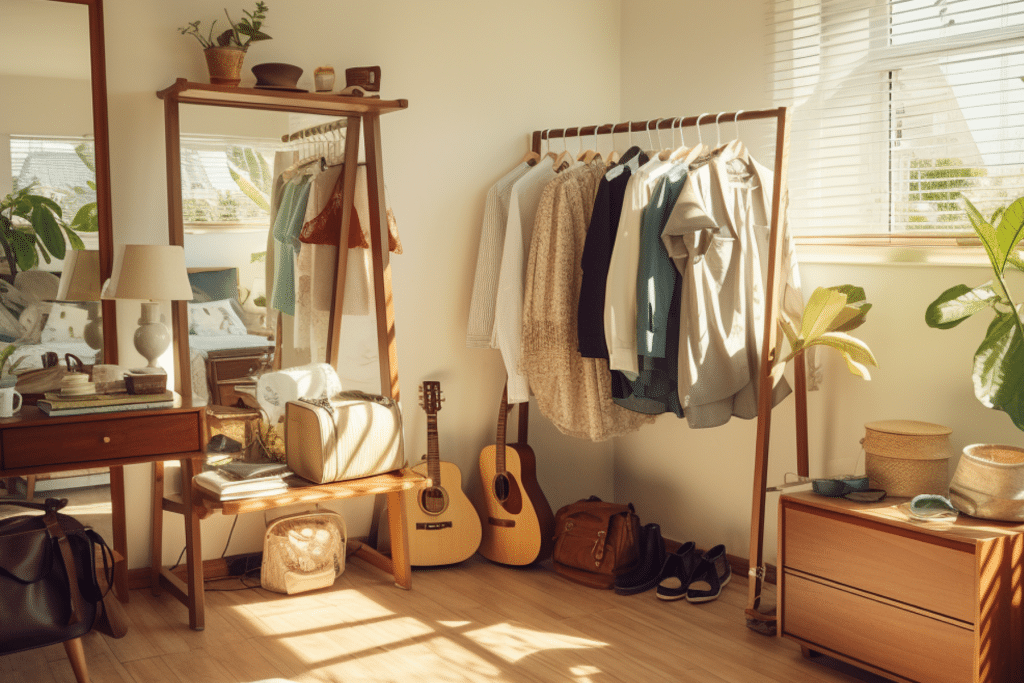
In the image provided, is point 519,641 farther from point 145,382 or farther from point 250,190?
point 250,190

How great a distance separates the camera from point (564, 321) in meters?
3.35

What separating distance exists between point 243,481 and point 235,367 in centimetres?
51

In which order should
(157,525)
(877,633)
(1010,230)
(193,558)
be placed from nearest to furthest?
(1010,230) < (877,633) < (193,558) < (157,525)

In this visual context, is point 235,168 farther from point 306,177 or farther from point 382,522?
point 382,522

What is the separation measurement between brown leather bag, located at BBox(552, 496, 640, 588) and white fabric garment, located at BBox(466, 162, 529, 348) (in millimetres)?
770

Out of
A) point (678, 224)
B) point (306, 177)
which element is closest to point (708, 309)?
point (678, 224)

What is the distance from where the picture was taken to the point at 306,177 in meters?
3.34

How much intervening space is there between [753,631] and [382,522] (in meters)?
1.48

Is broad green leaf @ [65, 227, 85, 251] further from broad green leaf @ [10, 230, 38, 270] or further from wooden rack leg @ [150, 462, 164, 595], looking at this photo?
wooden rack leg @ [150, 462, 164, 595]

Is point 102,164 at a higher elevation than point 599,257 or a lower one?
higher

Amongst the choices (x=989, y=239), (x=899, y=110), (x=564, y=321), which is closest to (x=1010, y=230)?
(x=989, y=239)

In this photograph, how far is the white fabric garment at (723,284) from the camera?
116 inches

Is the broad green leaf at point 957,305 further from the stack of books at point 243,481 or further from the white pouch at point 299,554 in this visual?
the white pouch at point 299,554

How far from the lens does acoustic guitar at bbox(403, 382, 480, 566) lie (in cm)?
353
